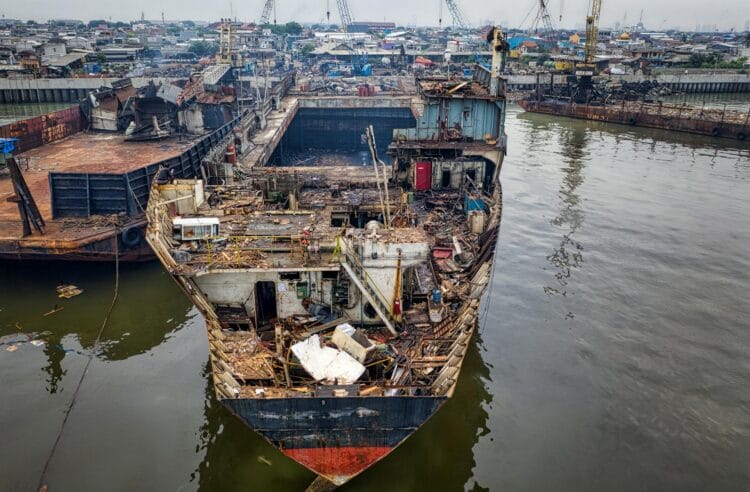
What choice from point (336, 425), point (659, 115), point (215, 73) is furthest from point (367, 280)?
point (659, 115)

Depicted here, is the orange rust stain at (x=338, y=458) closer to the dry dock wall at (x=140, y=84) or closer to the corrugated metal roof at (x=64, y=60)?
the dry dock wall at (x=140, y=84)

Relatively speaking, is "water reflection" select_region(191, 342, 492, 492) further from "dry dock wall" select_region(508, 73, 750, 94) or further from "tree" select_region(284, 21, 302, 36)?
"tree" select_region(284, 21, 302, 36)

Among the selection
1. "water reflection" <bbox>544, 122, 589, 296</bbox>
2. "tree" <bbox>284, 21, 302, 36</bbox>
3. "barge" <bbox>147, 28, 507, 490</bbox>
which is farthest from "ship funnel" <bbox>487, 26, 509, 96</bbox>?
"tree" <bbox>284, 21, 302, 36</bbox>

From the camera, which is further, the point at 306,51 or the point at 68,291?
the point at 306,51

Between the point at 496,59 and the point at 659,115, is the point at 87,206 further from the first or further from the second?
the point at 659,115

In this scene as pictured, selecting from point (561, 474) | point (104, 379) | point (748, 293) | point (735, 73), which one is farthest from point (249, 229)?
point (735, 73)

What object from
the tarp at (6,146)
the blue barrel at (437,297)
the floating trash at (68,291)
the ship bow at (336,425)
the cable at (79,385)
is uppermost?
the tarp at (6,146)

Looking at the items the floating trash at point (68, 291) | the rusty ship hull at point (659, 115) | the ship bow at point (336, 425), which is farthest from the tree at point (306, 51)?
the ship bow at point (336, 425)
